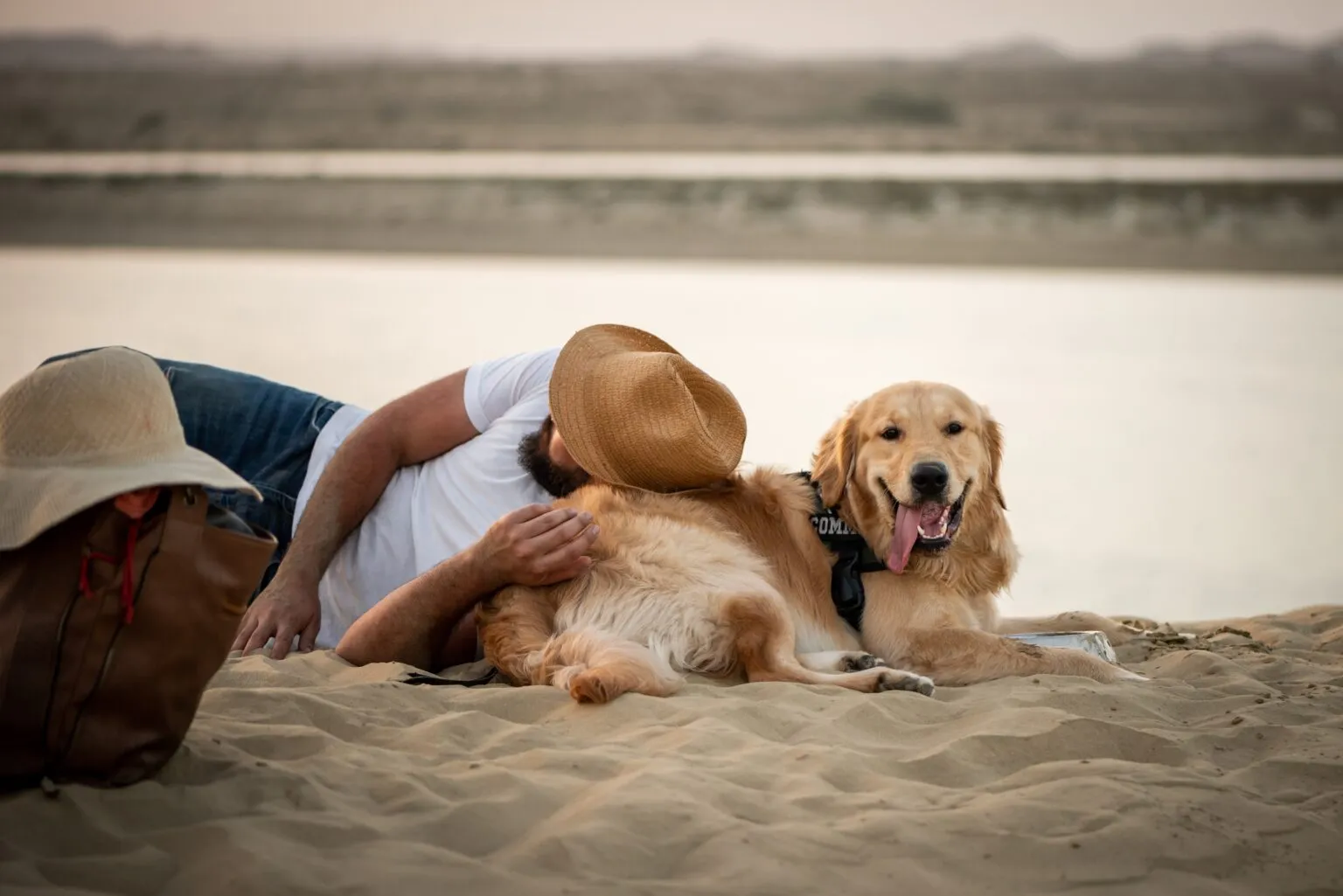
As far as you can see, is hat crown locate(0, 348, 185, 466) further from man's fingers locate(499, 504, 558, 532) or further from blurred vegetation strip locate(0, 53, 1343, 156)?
blurred vegetation strip locate(0, 53, 1343, 156)

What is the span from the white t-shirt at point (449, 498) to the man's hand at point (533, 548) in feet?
2.44

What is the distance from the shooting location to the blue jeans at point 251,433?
16.2ft

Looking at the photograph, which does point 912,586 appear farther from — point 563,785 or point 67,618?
point 67,618

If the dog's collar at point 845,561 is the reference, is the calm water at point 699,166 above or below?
above

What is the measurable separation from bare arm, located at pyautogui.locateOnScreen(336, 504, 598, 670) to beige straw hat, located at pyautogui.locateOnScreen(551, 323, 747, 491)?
0.34m

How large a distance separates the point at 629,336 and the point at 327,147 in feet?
37.1

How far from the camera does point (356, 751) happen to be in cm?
298

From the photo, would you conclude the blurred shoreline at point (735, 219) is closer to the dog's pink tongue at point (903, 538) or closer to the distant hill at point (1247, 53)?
the distant hill at point (1247, 53)

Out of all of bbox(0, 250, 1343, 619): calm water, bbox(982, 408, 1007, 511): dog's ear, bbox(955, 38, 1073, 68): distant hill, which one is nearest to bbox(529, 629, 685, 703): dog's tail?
bbox(982, 408, 1007, 511): dog's ear

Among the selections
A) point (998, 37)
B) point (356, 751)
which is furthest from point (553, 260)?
point (356, 751)

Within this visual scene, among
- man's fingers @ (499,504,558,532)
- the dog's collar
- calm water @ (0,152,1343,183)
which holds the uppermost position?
calm water @ (0,152,1343,183)

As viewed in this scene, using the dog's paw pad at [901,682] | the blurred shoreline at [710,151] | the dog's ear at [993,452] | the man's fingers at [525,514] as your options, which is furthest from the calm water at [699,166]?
the dog's paw pad at [901,682]

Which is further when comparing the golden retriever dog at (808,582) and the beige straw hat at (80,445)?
the golden retriever dog at (808,582)

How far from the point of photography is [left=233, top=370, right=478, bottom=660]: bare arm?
4.32 m
